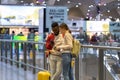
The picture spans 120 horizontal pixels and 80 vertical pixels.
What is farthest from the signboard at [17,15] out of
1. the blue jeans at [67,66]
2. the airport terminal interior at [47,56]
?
the blue jeans at [67,66]

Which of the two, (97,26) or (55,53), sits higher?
(97,26)

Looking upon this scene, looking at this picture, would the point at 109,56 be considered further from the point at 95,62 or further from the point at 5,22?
the point at 5,22

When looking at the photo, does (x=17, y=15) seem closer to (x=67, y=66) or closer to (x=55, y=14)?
(x=55, y=14)

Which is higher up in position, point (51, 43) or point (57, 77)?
point (51, 43)

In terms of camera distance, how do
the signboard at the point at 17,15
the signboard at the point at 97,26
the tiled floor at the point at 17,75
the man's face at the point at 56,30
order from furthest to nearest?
the signboard at the point at 17,15
the signboard at the point at 97,26
the tiled floor at the point at 17,75
the man's face at the point at 56,30

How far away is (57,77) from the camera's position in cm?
767

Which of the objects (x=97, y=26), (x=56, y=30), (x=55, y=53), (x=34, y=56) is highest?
(x=56, y=30)

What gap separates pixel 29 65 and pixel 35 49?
2.26 feet

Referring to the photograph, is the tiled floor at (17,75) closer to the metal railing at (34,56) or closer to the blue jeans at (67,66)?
the metal railing at (34,56)

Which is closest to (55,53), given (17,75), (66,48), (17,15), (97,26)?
(66,48)

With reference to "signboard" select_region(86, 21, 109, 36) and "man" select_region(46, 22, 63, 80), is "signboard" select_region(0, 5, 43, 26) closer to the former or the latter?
"signboard" select_region(86, 21, 109, 36)

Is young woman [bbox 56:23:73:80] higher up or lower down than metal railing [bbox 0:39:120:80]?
higher up

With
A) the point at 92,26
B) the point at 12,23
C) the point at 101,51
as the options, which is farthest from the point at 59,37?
the point at 12,23

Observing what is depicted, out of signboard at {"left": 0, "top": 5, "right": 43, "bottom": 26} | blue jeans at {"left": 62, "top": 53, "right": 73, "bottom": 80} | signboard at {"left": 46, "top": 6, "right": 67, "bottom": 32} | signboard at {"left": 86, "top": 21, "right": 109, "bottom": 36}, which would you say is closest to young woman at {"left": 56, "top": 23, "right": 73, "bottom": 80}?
blue jeans at {"left": 62, "top": 53, "right": 73, "bottom": 80}
